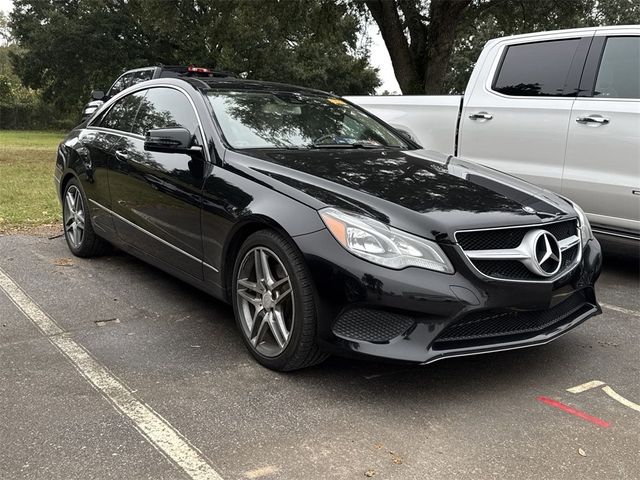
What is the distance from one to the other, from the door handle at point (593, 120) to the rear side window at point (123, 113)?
352 centimetres

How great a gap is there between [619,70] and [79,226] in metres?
4.69

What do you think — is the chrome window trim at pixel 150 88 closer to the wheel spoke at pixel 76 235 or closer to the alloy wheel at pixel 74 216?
the alloy wheel at pixel 74 216

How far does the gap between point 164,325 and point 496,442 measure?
2185 millimetres

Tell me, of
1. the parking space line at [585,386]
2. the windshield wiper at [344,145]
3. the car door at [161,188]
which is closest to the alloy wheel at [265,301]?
the car door at [161,188]

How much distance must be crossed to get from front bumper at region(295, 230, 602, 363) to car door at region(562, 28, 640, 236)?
2.36 metres

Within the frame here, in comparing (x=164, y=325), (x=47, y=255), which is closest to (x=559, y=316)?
(x=164, y=325)

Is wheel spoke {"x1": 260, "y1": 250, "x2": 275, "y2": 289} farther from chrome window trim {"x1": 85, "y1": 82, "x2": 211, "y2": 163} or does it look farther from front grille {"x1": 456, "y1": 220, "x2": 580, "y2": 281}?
front grille {"x1": 456, "y1": 220, "x2": 580, "y2": 281}

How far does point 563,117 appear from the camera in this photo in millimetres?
5215

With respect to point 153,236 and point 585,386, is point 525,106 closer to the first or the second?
point 585,386

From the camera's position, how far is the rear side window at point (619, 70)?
494cm

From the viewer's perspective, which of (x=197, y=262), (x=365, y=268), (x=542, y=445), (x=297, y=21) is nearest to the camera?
(x=542, y=445)

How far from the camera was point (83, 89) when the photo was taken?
37.0 m

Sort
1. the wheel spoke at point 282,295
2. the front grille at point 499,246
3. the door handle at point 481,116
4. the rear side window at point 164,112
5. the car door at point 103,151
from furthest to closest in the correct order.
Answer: the door handle at point 481,116, the car door at point 103,151, the rear side window at point 164,112, the wheel spoke at point 282,295, the front grille at point 499,246

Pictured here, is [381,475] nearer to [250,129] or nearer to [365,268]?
[365,268]
